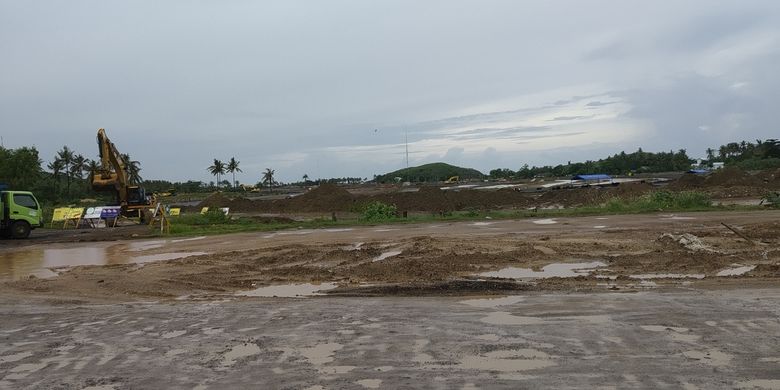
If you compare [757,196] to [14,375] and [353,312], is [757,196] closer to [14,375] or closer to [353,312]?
[353,312]

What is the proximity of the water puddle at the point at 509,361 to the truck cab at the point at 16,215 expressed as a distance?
26.5 metres

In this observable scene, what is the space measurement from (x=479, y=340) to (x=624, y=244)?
35.4ft

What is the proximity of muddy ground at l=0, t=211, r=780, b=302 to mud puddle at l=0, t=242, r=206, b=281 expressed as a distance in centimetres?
8

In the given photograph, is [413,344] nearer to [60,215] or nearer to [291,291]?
[291,291]

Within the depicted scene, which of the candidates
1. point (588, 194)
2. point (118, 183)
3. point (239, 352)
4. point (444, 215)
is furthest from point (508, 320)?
point (588, 194)

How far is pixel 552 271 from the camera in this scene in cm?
1268

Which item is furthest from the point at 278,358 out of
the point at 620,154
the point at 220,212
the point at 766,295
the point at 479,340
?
the point at 620,154

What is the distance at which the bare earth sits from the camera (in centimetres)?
574

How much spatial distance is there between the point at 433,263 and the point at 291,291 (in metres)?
3.75

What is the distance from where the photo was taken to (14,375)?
6.03 metres

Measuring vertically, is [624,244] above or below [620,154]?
below

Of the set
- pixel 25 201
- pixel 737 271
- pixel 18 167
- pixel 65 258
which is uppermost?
pixel 18 167

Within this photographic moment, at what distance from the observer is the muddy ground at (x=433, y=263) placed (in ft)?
36.3

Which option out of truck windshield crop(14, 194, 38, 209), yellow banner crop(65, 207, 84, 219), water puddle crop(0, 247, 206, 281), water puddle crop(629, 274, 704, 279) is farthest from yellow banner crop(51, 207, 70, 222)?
water puddle crop(629, 274, 704, 279)
